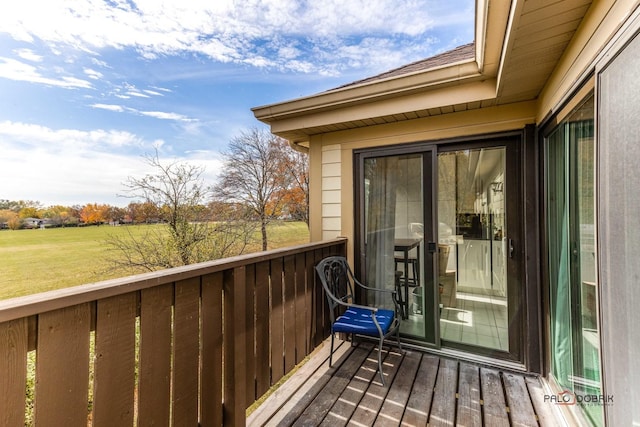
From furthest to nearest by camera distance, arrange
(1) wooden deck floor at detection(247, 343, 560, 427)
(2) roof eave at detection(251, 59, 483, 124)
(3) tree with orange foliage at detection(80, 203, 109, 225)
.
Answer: (3) tree with orange foliage at detection(80, 203, 109, 225)
(2) roof eave at detection(251, 59, 483, 124)
(1) wooden deck floor at detection(247, 343, 560, 427)

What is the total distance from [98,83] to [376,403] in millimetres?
10203

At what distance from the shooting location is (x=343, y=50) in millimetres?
7461

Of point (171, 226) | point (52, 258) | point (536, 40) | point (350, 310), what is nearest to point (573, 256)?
point (536, 40)

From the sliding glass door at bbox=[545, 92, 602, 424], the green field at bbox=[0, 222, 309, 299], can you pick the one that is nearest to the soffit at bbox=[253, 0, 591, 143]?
the sliding glass door at bbox=[545, 92, 602, 424]

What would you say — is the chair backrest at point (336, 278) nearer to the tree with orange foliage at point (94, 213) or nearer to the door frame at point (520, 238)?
the door frame at point (520, 238)

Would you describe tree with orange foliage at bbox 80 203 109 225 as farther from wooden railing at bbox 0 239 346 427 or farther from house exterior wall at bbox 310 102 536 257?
wooden railing at bbox 0 239 346 427

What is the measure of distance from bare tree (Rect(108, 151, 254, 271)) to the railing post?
5.08 m

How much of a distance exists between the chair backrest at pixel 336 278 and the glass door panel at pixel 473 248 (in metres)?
0.91

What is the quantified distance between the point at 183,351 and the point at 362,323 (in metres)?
1.47

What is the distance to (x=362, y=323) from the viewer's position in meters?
2.38

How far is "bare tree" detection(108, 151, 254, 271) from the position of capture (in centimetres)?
608

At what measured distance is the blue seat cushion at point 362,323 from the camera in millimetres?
2277

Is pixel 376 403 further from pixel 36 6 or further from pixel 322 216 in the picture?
pixel 36 6

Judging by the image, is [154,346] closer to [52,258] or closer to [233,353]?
[233,353]
